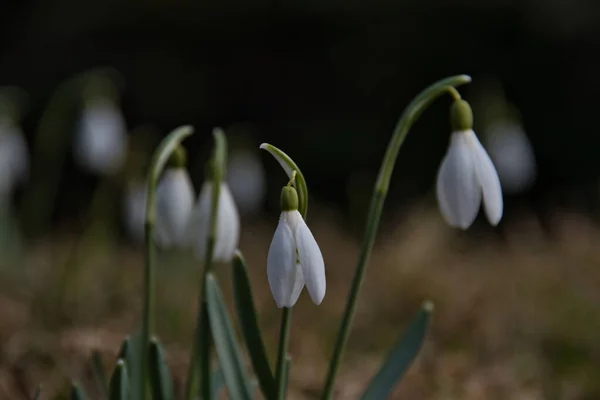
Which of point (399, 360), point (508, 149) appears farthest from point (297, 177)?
point (508, 149)

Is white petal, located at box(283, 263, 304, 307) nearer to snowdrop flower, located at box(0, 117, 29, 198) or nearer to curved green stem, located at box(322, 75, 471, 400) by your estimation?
curved green stem, located at box(322, 75, 471, 400)

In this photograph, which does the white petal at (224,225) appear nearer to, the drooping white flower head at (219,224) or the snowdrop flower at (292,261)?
the drooping white flower head at (219,224)

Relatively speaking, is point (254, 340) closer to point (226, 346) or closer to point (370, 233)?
point (226, 346)

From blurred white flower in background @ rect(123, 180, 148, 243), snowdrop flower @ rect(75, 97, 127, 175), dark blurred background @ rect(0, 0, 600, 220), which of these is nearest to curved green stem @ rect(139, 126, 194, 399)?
blurred white flower in background @ rect(123, 180, 148, 243)

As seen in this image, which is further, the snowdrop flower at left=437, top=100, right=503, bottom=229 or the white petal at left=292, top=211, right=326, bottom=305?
the snowdrop flower at left=437, top=100, right=503, bottom=229

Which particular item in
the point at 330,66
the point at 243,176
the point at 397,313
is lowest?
the point at 397,313
